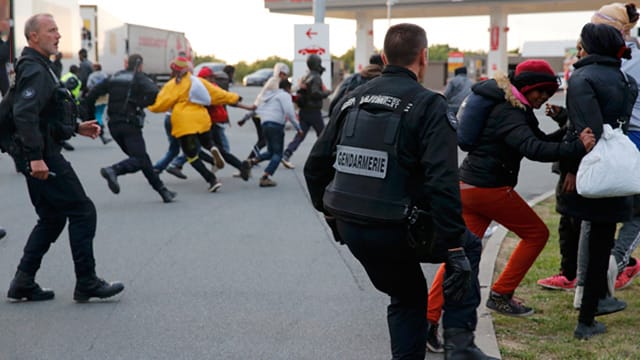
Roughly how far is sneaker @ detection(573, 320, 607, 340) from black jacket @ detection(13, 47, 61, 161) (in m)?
3.59

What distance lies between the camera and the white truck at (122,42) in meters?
33.9

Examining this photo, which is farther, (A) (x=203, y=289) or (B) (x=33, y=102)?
(A) (x=203, y=289)

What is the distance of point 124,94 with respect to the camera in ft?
37.2

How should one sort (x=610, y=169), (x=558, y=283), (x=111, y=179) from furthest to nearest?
(x=111, y=179), (x=558, y=283), (x=610, y=169)

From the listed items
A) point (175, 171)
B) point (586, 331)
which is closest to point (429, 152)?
point (586, 331)

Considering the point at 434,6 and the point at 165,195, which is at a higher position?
the point at 434,6

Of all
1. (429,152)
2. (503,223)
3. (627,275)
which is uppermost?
(429,152)

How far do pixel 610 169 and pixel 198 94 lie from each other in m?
8.00

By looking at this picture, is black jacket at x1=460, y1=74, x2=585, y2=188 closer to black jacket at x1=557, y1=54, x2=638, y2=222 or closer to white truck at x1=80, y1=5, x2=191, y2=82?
black jacket at x1=557, y1=54, x2=638, y2=222

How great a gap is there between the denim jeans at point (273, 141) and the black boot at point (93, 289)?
663cm

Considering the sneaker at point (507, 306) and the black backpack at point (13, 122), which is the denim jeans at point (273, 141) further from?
the sneaker at point (507, 306)

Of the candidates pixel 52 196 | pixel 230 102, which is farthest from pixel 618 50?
pixel 230 102

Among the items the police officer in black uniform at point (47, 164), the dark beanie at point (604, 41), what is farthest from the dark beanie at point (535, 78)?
the police officer in black uniform at point (47, 164)

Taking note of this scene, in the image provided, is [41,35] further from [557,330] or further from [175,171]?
[175,171]
